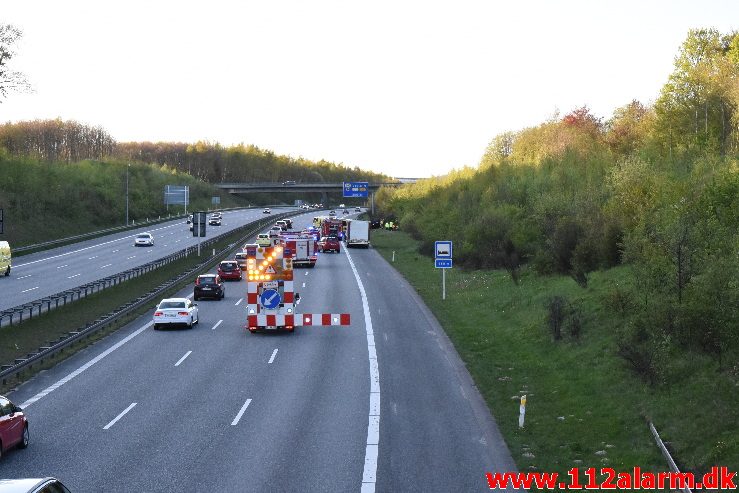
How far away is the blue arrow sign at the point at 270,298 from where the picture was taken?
3344 cm

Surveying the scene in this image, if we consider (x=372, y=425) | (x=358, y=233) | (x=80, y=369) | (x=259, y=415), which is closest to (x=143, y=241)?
(x=358, y=233)

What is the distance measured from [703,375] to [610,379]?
289cm

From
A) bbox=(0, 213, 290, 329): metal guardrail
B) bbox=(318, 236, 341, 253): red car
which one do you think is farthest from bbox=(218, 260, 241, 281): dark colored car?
bbox=(318, 236, 341, 253): red car

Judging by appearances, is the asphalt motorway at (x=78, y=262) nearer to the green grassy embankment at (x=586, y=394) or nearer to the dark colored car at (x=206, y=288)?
the dark colored car at (x=206, y=288)

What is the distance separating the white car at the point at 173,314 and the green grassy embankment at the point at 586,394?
35.5 ft

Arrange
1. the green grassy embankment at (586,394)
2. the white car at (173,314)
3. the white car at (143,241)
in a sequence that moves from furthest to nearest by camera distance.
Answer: the white car at (143,241) → the white car at (173,314) → the green grassy embankment at (586,394)

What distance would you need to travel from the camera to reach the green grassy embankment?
17.3 metres

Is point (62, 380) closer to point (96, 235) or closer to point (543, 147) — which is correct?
point (543, 147)

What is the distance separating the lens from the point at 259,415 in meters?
21.1

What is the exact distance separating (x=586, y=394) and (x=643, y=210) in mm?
16028

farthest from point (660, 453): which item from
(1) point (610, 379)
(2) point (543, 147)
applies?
(2) point (543, 147)

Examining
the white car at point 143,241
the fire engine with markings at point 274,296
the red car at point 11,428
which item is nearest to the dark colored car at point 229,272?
the fire engine with markings at point 274,296

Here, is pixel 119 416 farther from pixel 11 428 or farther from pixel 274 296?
pixel 274 296

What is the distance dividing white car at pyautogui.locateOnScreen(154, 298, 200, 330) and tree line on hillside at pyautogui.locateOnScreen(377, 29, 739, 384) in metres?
17.1
